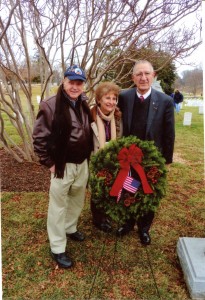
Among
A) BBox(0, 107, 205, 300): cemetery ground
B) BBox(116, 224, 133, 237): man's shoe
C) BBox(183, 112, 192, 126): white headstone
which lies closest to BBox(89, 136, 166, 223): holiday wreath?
BBox(0, 107, 205, 300): cemetery ground

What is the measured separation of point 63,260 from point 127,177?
1.17 meters

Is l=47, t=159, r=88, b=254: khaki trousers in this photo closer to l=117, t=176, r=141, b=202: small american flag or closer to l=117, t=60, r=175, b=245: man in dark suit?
l=117, t=176, r=141, b=202: small american flag

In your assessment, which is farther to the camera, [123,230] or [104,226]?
[104,226]

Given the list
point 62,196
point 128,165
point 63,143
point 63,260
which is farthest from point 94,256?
point 63,143

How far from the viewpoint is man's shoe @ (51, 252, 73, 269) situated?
10.4 ft

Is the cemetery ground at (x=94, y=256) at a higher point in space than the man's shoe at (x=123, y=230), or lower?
lower

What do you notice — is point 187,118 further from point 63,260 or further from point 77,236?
point 63,260

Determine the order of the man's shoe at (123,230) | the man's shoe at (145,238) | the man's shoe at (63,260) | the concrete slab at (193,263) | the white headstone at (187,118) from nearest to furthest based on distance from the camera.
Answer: the concrete slab at (193,263), the man's shoe at (63,260), the man's shoe at (145,238), the man's shoe at (123,230), the white headstone at (187,118)

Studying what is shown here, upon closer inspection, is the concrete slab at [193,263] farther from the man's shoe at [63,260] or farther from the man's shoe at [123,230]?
the man's shoe at [63,260]

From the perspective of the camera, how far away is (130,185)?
115 inches

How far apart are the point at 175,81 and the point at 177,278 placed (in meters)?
21.4

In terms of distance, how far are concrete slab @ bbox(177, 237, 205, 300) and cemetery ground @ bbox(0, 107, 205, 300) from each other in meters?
0.14

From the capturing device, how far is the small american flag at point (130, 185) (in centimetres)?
290

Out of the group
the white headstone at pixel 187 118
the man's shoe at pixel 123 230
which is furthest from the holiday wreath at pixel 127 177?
the white headstone at pixel 187 118
